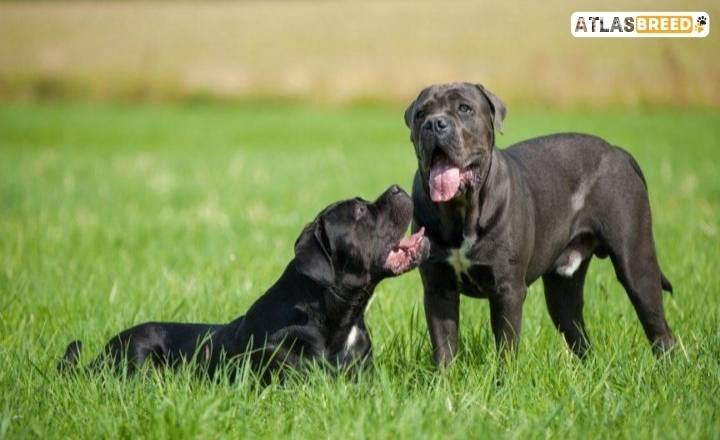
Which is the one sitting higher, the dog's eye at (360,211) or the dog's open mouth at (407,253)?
the dog's eye at (360,211)

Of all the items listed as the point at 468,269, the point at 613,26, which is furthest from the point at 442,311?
the point at 613,26

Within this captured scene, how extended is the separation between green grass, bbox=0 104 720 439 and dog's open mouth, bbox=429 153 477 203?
962mm

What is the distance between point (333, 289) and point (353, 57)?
3247cm

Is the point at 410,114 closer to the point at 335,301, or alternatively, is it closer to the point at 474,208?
the point at 474,208

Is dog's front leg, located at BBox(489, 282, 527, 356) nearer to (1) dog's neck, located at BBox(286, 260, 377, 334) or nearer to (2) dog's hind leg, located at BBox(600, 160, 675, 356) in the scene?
(1) dog's neck, located at BBox(286, 260, 377, 334)

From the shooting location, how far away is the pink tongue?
6.09m

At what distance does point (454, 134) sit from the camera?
6074mm

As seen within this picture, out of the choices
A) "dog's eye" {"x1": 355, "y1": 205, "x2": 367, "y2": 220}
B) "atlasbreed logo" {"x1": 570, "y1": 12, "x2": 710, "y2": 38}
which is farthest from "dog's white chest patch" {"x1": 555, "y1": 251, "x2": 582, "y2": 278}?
"atlasbreed logo" {"x1": 570, "y1": 12, "x2": 710, "y2": 38}

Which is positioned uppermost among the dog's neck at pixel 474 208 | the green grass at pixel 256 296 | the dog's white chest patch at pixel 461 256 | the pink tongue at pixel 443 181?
the pink tongue at pixel 443 181

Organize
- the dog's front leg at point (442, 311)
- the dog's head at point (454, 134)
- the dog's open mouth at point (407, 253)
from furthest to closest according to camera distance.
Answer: the dog's front leg at point (442, 311) → the dog's head at point (454, 134) → the dog's open mouth at point (407, 253)

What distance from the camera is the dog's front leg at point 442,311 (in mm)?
6301

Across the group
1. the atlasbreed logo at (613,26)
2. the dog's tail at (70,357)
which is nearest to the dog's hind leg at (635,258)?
the atlasbreed logo at (613,26)

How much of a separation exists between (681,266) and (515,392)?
4.10 m

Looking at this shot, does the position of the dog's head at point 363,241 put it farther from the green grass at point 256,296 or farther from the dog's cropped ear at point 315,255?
the green grass at point 256,296
